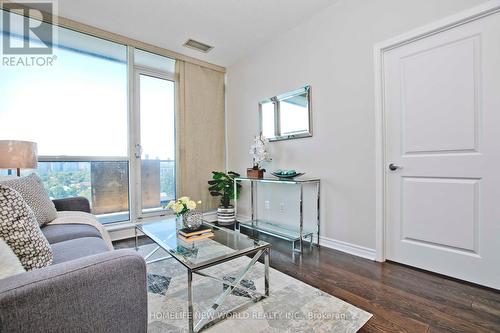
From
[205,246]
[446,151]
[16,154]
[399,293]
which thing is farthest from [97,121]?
[446,151]

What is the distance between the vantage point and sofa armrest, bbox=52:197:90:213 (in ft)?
7.36

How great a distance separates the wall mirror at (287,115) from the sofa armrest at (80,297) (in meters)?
2.37

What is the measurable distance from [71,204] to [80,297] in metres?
1.92

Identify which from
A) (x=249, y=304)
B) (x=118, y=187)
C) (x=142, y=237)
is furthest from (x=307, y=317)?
(x=118, y=187)

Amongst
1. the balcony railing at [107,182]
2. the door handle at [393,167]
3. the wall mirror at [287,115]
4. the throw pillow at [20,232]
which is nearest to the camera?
the throw pillow at [20,232]

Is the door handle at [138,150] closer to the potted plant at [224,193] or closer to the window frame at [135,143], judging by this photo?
the window frame at [135,143]

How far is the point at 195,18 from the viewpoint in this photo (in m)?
2.74

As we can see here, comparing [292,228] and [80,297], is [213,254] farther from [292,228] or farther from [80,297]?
[292,228]

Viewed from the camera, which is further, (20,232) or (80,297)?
(20,232)

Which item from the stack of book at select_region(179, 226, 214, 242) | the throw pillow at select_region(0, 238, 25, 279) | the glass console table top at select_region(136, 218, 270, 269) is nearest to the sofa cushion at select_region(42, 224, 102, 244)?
the glass console table top at select_region(136, 218, 270, 269)

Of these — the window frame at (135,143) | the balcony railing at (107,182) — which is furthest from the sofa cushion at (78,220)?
the window frame at (135,143)

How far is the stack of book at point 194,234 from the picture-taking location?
5.81 feet

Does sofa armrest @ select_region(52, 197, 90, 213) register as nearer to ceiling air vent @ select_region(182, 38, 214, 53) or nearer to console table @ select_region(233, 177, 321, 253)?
console table @ select_region(233, 177, 321, 253)

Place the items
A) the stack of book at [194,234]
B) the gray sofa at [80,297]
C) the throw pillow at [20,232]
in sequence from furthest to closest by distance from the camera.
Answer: the stack of book at [194,234], the throw pillow at [20,232], the gray sofa at [80,297]
